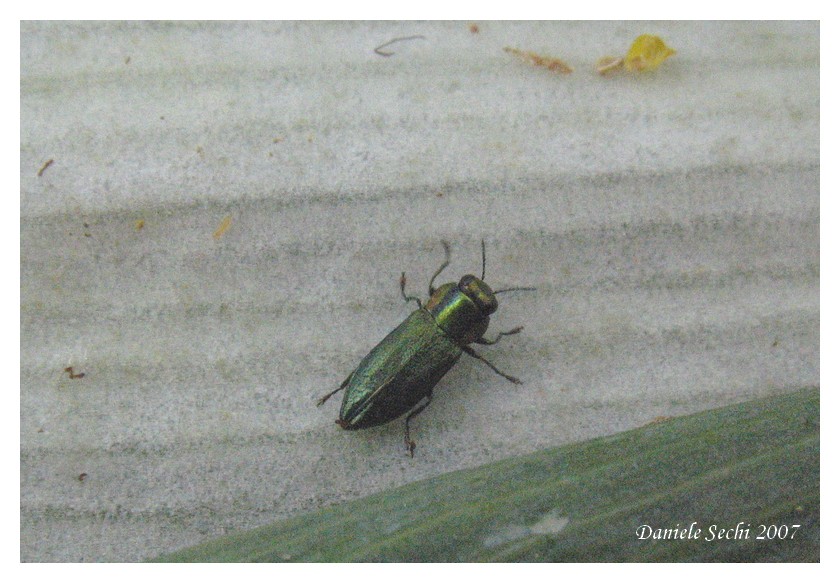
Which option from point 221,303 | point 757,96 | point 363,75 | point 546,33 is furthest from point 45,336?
point 757,96

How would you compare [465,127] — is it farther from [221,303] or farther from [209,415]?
[209,415]

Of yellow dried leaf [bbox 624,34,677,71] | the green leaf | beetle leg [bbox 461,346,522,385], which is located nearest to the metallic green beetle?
beetle leg [bbox 461,346,522,385]

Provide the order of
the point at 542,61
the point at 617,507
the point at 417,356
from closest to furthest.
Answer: the point at 617,507, the point at 417,356, the point at 542,61

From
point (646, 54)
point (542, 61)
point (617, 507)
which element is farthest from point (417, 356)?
point (646, 54)

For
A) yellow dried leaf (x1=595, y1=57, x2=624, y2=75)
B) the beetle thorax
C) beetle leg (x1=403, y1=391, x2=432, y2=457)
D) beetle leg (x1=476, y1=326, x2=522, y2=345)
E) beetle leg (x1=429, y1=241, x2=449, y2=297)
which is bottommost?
beetle leg (x1=403, y1=391, x2=432, y2=457)

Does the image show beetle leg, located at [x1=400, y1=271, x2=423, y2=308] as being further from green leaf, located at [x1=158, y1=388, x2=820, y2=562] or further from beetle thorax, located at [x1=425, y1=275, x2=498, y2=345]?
green leaf, located at [x1=158, y1=388, x2=820, y2=562]

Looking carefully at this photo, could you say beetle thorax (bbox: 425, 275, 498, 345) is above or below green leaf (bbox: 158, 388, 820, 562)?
above

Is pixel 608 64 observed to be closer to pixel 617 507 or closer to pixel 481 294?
pixel 481 294
